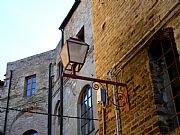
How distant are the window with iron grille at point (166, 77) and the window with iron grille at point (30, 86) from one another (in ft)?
45.4

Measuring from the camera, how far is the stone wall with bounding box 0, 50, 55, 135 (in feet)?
57.1

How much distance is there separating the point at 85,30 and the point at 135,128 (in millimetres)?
8895

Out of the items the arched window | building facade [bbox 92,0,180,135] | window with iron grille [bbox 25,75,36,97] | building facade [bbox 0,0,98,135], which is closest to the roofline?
building facade [bbox 0,0,98,135]

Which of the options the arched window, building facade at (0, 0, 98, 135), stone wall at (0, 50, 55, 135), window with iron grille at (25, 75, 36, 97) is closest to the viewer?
the arched window

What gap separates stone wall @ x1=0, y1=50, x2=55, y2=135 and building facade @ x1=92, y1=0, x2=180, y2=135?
11117mm

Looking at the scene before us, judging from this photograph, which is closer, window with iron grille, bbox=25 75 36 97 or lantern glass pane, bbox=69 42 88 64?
lantern glass pane, bbox=69 42 88 64

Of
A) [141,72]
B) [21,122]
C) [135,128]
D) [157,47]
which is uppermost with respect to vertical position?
[21,122]

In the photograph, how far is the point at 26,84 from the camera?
19.2 meters

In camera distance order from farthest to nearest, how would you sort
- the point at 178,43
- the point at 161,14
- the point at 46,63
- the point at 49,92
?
the point at 46,63
the point at 49,92
the point at 161,14
the point at 178,43

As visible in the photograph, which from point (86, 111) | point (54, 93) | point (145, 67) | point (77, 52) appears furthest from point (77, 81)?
point (145, 67)

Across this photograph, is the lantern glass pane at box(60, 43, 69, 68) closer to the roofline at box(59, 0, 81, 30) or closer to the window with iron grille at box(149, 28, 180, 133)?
the window with iron grille at box(149, 28, 180, 133)

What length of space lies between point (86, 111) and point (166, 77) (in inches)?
275

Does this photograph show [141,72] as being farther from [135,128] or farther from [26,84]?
[26,84]

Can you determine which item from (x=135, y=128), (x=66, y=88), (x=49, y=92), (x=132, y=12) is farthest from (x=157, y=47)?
(x=49, y=92)
